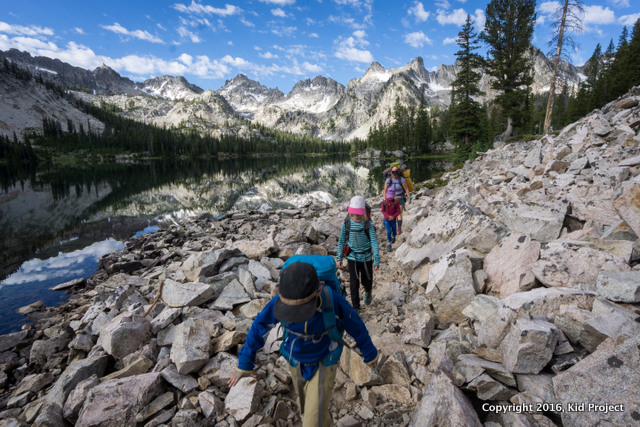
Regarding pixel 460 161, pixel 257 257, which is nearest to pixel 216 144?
pixel 460 161

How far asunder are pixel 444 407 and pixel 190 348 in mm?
3723

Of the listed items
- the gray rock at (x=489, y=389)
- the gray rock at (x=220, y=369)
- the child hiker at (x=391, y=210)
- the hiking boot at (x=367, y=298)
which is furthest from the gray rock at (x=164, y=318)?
the child hiker at (x=391, y=210)

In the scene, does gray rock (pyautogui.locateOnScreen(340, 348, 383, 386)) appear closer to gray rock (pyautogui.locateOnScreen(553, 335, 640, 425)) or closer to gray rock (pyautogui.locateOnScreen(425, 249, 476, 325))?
gray rock (pyautogui.locateOnScreen(425, 249, 476, 325))

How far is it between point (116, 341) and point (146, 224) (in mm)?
17967

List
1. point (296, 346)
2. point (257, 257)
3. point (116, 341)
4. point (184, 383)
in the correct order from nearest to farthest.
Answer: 1. point (296, 346)
2. point (184, 383)
3. point (116, 341)
4. point (257, 257)

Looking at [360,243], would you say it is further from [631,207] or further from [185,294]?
[631,207]

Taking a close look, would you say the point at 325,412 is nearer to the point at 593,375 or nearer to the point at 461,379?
the point at 461,379

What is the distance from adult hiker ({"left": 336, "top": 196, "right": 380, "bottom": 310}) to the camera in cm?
617

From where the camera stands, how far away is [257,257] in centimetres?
896

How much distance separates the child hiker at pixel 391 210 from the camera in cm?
1031

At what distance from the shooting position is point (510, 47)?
1172 inches

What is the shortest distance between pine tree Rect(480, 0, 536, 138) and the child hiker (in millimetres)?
27623

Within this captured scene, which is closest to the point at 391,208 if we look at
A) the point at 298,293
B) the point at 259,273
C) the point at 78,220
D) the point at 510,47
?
the point at 259,273

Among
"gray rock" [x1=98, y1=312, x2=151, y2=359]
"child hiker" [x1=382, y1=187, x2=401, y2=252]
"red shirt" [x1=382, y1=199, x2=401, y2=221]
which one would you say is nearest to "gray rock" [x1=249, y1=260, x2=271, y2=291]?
"gray rock" [x1=98, y1=312, x2=151, y2=359]
